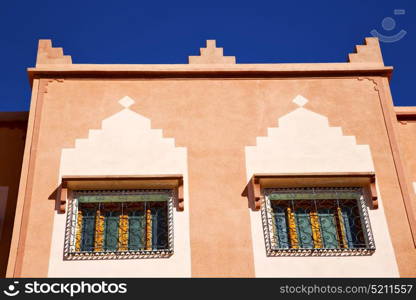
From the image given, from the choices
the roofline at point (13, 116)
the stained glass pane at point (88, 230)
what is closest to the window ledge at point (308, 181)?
the stained glass pane at point (88, 230)

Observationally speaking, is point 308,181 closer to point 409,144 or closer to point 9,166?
point 409,144

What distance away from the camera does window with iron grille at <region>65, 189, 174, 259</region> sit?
934 cm

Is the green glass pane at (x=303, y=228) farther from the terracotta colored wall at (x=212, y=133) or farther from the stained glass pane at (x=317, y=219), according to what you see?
the terracotta colored wall at (x=212, y=133)

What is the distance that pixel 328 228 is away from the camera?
984 centimetres

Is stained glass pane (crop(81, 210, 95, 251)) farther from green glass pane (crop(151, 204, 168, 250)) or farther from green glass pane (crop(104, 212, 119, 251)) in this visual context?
green glass pane (crop(151, 204, 168, 250))

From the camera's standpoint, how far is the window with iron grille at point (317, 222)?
949cm

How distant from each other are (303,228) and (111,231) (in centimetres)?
269

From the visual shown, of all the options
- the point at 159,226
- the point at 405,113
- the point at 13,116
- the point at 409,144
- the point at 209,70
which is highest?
the point at 209,70

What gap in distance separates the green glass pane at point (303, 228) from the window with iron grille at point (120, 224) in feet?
5.91

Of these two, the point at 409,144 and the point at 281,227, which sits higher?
the point at 409,144

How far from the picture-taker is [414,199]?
9992 millimetres

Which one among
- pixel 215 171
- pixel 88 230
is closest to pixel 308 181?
pixel 215 171

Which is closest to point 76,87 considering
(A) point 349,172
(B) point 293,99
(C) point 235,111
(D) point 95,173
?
(D) point 95,173

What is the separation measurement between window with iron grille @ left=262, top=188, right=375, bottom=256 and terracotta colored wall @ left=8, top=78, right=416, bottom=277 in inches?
13.7
